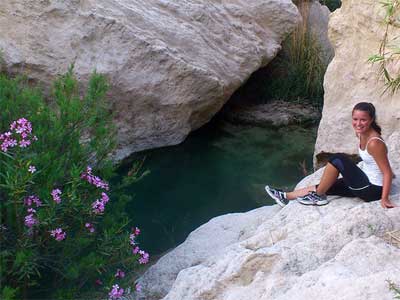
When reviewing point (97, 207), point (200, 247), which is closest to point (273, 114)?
point (200, 247)

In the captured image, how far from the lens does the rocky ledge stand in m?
2.55

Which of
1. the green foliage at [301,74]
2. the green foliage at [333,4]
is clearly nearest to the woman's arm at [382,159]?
the green foliage at [301,74]

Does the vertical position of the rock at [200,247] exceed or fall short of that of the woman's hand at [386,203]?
it falls short

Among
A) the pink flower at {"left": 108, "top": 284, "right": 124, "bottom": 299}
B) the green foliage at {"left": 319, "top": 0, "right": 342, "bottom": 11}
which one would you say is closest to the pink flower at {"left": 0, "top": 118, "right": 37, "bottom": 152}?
the pink flower at {"left": 108, "top": 284, "right": 124, "bottom": 299}

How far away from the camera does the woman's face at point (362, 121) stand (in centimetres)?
362

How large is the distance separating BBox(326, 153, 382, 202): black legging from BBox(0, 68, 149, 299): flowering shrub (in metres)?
1.24

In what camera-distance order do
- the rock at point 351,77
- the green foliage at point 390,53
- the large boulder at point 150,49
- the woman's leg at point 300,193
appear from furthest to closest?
the large boulder at point 150,49
the rock at point 351,77
the green foliage at point 390,53
the woman's leg at point 300,193

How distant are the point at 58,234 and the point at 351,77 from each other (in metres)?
3.00

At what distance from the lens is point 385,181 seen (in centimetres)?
348

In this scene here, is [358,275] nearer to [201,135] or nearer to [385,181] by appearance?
[385,181]

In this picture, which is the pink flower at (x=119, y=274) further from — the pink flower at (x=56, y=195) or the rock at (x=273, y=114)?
the rock at (x=273, y=114)

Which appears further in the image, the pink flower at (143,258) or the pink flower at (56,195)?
the pink flower at (143,258)

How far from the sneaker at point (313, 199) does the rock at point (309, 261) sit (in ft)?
0.13

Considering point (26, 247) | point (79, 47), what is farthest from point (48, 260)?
point (79, 47)
